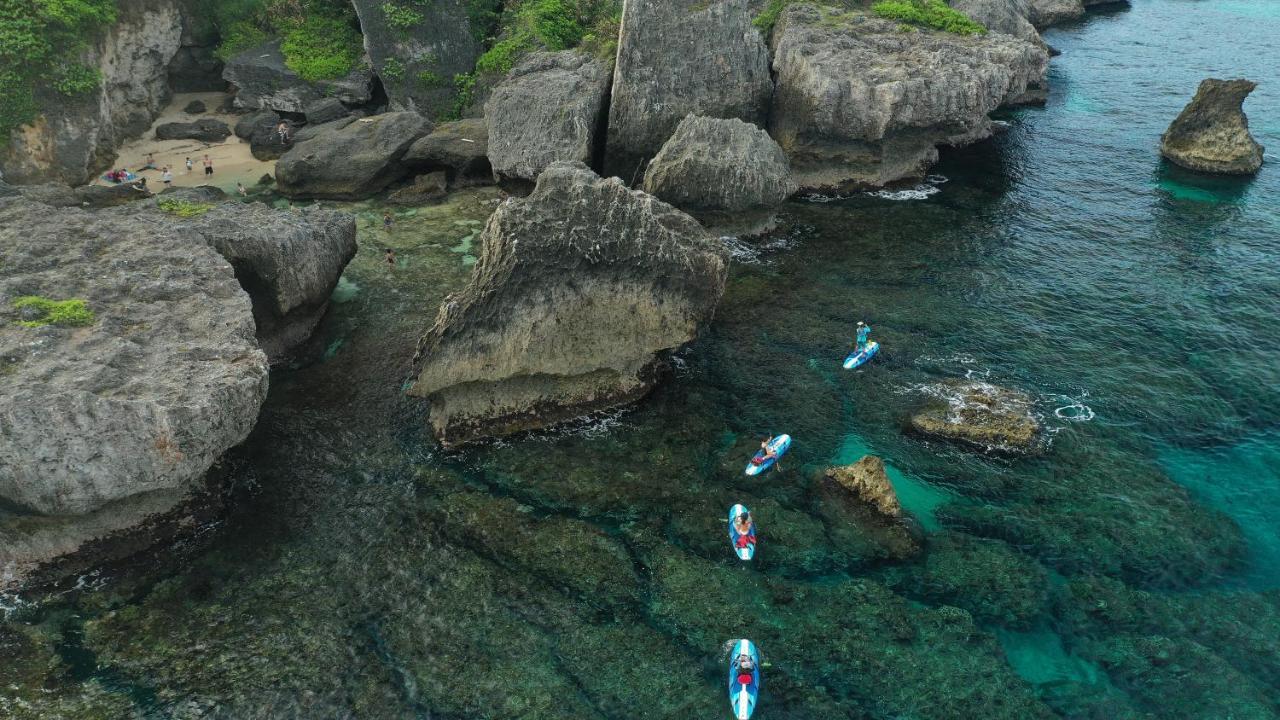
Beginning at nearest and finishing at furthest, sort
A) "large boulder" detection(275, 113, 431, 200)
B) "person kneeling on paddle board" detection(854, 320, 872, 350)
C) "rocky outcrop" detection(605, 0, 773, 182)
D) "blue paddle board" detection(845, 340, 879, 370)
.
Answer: "blue paddle board" detection(845, 340, 879, 370) → "person kneeling on paddle board" detection(854, 320, 872, 350) → "rocky outcrop" detection(605, 0, 773, 182) → "large boulder" detection(275, 113, 431, 200)

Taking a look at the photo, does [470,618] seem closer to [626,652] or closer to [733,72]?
[626,652]

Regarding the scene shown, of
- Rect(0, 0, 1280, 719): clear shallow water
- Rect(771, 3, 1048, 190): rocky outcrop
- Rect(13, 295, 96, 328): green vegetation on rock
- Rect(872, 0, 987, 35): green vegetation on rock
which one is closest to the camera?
Rect(0, 0, 1280, 719): clear shallow water

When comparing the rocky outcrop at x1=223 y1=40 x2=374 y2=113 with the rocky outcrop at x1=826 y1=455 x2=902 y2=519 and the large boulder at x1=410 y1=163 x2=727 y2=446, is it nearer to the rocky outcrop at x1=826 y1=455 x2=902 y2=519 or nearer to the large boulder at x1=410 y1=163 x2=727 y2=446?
the large boulder at x1=410 y1=163 x2=727 y2=446

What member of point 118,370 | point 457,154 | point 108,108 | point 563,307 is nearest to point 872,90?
point 457,154

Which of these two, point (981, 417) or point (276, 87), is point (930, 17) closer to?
point (981, 417)

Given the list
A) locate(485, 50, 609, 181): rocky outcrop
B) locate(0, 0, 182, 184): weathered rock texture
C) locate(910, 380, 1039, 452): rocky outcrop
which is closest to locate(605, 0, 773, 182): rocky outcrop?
locate(485, 50, 609, 181): rocky outcrop

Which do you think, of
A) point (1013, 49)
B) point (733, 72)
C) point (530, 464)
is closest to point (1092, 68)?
point (1013, 49)

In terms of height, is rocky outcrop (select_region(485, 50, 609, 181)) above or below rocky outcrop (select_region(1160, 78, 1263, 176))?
above

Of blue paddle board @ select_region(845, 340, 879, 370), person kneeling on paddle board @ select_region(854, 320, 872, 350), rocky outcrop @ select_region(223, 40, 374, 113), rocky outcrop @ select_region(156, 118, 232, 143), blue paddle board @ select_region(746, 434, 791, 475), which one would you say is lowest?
blue paddle board @ select_region(746, 434, 791, 475)

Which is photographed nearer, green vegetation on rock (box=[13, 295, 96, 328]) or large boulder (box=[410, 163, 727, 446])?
green vegetation on rock (box=[13, 295, 96, 328])
